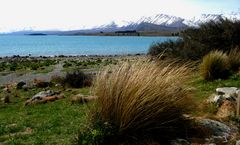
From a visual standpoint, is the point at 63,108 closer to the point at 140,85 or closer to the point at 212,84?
the point at 212,84

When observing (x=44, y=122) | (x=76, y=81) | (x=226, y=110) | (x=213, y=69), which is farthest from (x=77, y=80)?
(x=226, y=110)

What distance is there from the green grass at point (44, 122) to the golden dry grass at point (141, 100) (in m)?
0.94

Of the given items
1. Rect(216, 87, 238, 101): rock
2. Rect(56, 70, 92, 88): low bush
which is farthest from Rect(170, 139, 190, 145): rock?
Rect(56, 70, 92, 88): low bush

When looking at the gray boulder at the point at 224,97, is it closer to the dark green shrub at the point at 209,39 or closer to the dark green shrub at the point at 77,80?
the dark green shrub at the point at 77,80

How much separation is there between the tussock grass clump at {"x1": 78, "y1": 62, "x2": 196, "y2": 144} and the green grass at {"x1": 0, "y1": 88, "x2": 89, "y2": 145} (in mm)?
887

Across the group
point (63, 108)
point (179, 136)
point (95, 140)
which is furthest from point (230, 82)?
point (95, 140)

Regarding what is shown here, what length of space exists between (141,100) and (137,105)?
10cm

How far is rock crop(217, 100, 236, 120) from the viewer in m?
9.42

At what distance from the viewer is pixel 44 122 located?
11266mm

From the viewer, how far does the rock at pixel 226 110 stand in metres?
9.42

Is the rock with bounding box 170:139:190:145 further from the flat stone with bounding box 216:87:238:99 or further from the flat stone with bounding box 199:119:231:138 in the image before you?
the flat stone with bounding box 216:87:238:99

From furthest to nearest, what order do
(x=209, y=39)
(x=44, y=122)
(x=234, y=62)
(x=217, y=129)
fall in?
(x=209, y=39) → (x=234, y=62) → (x=44, y=122) → (x=217, y=129)

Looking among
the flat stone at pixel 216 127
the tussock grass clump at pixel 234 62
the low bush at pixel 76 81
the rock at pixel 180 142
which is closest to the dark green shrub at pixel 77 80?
the low bush at pixel 76 81

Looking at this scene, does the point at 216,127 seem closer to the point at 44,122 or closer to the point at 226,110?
the point at 226,110
